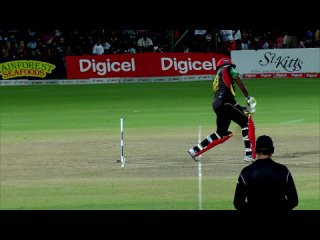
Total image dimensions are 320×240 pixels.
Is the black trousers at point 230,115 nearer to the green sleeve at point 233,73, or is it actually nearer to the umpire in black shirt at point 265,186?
the green sleeve at point 233,73

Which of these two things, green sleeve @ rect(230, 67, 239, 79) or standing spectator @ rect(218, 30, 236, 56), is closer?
green sleeve @ rect(230, 67, 239, 79)

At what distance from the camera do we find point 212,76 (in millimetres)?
34281

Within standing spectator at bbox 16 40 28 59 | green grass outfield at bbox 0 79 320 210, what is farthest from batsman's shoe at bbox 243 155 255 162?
standing spectator at bbox 16 40 28 59

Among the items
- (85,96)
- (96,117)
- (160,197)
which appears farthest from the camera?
(85,96)

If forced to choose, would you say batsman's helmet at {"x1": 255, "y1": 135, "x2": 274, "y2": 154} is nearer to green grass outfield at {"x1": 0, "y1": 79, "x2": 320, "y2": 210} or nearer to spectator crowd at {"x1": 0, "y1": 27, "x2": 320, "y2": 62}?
green grass outfield at {"x1": 0, "y1": 79, "x2": 320, "y2": 210}

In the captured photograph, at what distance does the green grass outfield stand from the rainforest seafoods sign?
57 centimetres

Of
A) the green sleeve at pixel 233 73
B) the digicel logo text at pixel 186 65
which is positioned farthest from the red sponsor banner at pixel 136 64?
the green sleeve at pixel 233 73

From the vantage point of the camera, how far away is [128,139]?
2033cm

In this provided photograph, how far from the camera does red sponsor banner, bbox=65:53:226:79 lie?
1321 inches

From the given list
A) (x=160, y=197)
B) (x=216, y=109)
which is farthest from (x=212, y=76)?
(x=160, y=197)

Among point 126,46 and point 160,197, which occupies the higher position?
point 126,46
